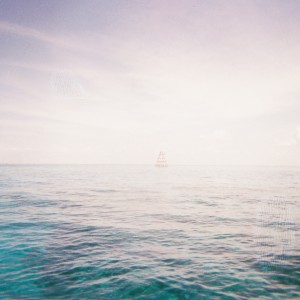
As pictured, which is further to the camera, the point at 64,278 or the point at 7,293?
the point at 64,278

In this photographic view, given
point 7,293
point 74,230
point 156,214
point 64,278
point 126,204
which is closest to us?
point 7,293

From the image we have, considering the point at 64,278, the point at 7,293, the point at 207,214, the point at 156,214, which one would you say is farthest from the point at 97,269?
the point at 207,214

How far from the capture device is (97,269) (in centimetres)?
1134

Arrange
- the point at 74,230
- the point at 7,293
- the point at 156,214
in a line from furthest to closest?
the point at 156,214
the point at 74,230
the point at 7,293

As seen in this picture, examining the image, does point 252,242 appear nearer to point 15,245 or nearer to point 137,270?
point 137,270

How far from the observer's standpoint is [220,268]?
456 inches

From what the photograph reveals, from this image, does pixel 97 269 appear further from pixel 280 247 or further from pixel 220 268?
pixel 280 247

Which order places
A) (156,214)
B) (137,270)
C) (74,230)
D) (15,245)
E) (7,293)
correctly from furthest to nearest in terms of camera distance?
(156,214) → (74,230) → (15,245) → (137,270) → (7,293)

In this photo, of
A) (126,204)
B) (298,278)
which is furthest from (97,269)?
(126,204)

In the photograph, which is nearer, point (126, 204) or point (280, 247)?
point (280, 247)

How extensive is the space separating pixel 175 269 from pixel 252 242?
6.96 meters

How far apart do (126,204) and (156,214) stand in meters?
6.68

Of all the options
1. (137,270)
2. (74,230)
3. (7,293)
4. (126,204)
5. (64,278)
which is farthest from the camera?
(126,204)

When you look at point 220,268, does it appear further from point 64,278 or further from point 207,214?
point 207,214
